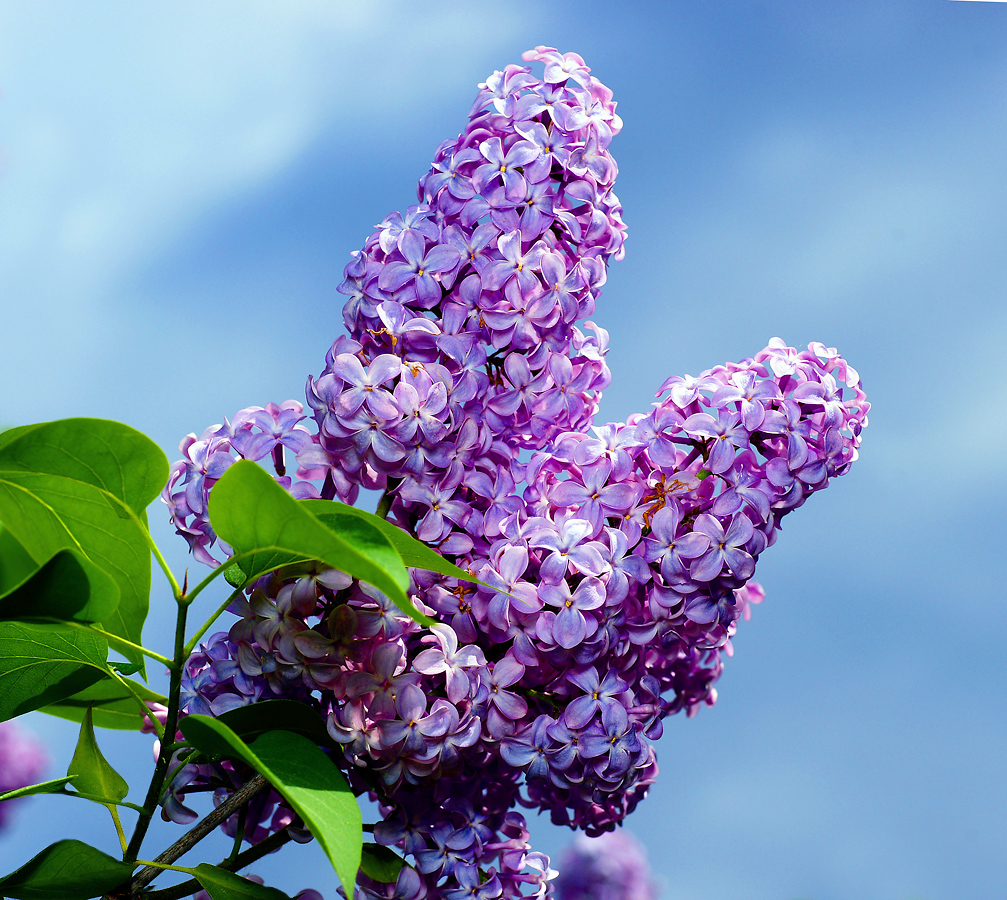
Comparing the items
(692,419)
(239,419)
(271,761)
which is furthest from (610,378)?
(271,761)

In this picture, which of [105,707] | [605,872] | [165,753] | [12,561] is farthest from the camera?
[605,872]

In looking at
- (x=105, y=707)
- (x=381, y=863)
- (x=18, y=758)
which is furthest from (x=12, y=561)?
(x=18, y=758)

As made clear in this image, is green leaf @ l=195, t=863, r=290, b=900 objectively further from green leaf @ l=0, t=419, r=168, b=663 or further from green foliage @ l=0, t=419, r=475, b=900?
green leaf @ l=0, t=419, r=168, b=663

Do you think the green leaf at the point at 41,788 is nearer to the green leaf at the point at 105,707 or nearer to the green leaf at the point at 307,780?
the green leaf at the point at 105,707

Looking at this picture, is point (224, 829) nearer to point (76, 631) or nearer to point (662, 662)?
point (76, 631)

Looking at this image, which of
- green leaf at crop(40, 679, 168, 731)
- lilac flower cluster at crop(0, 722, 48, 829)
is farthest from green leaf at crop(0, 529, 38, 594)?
lilac flower cluster at crop(0, 722, 48, 829)

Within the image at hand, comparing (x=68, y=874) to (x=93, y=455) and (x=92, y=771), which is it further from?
(x=93, y=455)
